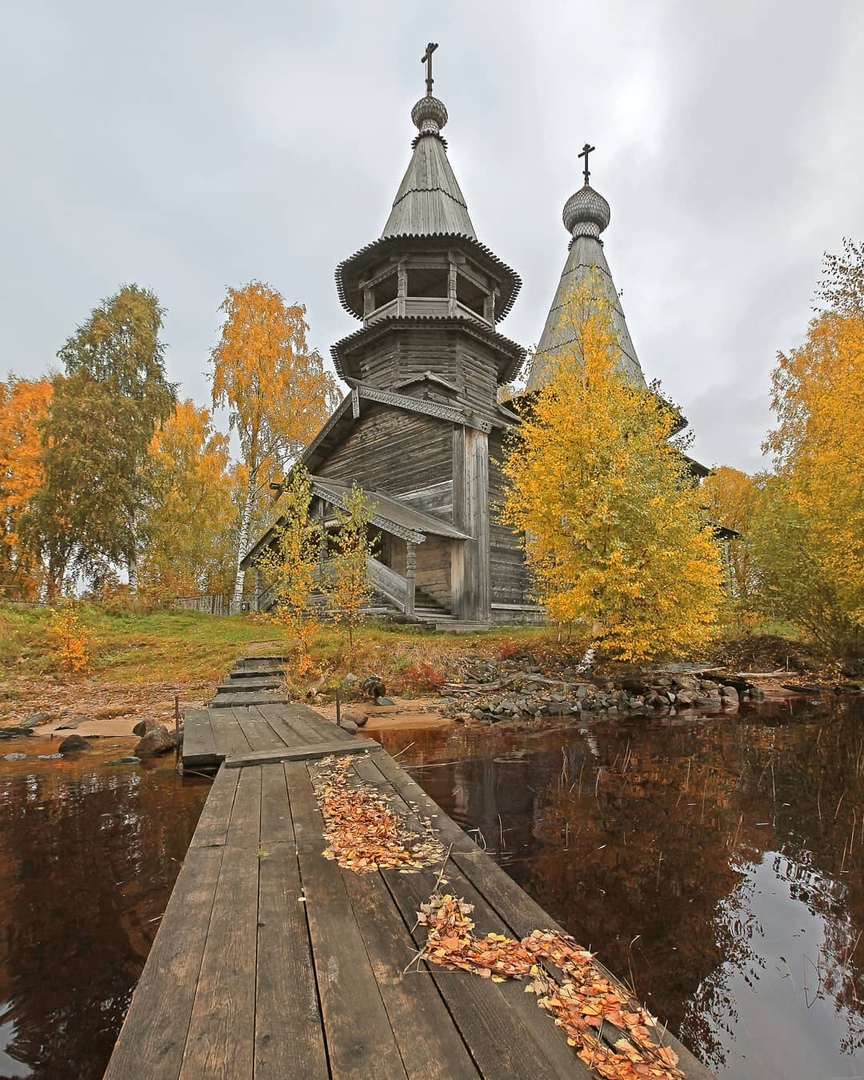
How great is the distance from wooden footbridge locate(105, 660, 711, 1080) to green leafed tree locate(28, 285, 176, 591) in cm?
1867

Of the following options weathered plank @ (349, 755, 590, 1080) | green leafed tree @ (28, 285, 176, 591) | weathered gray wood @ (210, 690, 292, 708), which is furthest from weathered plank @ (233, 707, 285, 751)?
green leafed tree @ (28, 285, 176, 591)

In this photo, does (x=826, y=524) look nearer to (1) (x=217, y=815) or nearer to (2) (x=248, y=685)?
(2) (x=248, y=685)

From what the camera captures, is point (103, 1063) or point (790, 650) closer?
point (103, 1063)

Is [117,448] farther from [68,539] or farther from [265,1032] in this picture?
[265,1032]

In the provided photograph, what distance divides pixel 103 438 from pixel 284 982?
21.0 metres

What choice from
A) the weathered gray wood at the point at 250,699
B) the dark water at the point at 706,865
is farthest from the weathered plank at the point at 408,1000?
the weathered gray wood at the point at 250,699

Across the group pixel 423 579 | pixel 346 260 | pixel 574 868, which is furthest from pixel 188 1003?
pixel 346 260

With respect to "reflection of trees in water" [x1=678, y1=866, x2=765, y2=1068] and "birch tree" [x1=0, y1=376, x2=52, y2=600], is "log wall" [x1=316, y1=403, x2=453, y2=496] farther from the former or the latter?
"reflection of trees in water" [x1=678, y1=866, x2=765, y2=1068]

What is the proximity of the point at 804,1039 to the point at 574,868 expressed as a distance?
176 cm

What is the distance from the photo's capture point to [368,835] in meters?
3.49

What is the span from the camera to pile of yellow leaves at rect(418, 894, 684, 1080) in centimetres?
167

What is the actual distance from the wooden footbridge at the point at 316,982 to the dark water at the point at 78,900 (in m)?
0.71

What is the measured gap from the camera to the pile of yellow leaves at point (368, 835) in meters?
3.12

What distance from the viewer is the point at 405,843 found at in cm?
340
